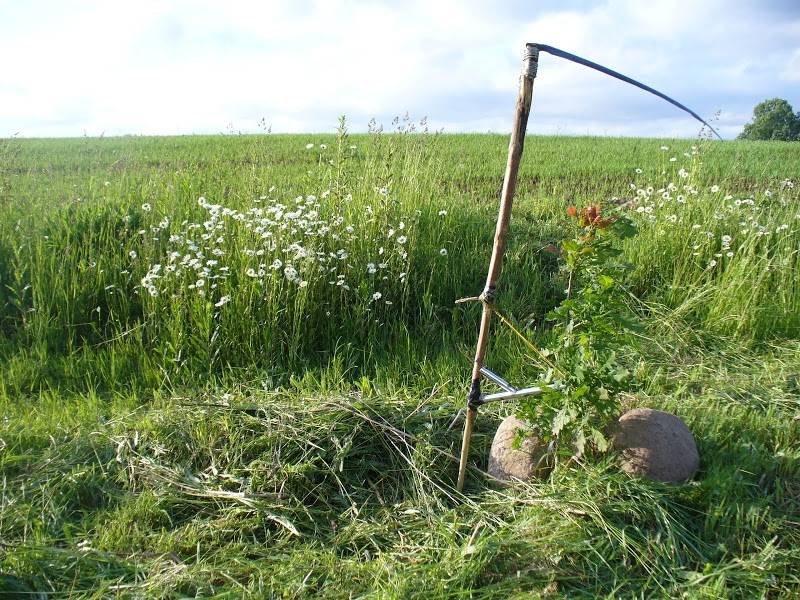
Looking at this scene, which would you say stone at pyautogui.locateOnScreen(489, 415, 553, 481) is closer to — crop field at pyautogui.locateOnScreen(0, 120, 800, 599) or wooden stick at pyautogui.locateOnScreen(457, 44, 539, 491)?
crop field at pyautogui.locateOnScreen(0, 120, 800, 599)

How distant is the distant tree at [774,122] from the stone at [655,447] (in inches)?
1301

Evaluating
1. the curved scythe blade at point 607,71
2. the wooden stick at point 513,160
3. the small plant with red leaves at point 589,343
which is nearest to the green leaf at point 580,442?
the small plant with red leaves at point 589,343

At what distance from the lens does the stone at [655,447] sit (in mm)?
2727

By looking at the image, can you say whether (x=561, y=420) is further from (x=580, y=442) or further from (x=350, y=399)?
(x=350, y=399)

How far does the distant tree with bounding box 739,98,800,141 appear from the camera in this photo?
31355mm

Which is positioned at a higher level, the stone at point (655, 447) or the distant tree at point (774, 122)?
the distant tree at point (774, 122)

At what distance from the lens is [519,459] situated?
285cm

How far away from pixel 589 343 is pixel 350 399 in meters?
1.27

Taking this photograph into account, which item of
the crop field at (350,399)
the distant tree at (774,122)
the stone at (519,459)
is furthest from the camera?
the distant tree at (774,122)

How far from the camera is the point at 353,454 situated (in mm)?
3049

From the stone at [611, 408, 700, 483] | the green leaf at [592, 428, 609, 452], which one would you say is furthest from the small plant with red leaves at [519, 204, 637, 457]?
the stone at [611, 408, 700, 483]

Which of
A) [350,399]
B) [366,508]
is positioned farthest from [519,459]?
[350,399]

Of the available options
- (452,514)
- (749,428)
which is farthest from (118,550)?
(749,428)

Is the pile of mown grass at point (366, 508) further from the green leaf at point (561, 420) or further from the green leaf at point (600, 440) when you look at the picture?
the green leaf at point (561, 420)
